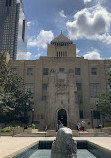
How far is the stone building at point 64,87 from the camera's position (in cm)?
3484

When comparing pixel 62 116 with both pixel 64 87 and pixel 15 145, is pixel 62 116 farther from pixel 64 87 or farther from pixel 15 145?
pixel 15 145

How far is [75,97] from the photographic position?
3491cm

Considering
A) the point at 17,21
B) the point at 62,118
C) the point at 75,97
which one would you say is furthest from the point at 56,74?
the point at 17,21

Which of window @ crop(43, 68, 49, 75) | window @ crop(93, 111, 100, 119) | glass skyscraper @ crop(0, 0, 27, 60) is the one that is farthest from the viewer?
glass skyscraper @ crop(0, 0, 27, 60)

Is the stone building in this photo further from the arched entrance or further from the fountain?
the fountain

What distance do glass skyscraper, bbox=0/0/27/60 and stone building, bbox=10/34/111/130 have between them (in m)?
87.3

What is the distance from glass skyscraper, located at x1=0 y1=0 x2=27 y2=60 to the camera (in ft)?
420

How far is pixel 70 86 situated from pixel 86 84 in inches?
241

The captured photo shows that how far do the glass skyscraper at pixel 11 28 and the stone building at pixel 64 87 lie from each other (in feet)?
287

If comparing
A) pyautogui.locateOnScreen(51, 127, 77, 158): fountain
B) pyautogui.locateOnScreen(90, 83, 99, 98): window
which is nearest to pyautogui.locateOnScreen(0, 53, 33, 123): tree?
pyautogui.locateOnScreen(90, 83, 99, 98): window

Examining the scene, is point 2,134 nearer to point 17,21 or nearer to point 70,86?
point 70,86

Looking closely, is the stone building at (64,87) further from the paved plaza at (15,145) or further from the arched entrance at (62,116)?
the paved plaza at (15,145)

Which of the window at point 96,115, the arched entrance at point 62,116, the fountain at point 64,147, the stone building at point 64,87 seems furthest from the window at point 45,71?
the fountain at point 64,147

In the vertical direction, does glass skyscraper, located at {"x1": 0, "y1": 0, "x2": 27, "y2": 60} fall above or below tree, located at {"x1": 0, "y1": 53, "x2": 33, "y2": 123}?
above
